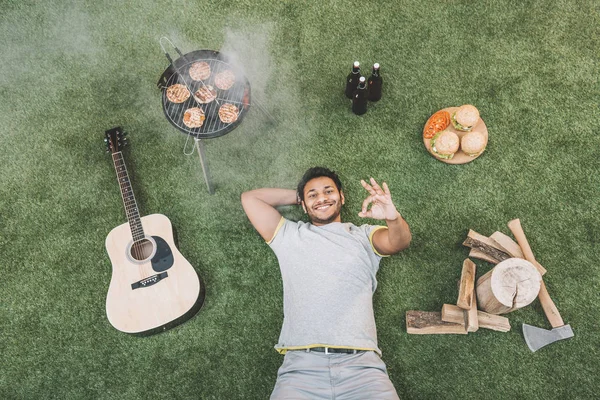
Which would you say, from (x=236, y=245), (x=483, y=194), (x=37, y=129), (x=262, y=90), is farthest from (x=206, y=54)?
(x=483, y=194)

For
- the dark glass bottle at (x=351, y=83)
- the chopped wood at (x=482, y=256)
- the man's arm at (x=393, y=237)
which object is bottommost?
the chopped wood at (x=482, y=256)

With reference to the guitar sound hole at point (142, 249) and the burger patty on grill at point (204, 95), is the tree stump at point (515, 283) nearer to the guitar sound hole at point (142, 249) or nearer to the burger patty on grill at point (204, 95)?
the burger patty on grill at point (204, 95)

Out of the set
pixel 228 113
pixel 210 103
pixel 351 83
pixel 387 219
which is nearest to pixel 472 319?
pixel 387 219

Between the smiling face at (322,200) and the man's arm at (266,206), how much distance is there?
8.5 inches

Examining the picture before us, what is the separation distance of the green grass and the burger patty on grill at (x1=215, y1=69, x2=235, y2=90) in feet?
2.27

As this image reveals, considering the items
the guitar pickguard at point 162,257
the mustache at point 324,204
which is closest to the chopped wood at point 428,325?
the mustache at point 324,204

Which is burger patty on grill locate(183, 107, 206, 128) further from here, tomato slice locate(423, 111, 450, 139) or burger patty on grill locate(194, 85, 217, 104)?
tomato slice locate(423, 111, 450, 139)

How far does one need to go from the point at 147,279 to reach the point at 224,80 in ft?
5.07

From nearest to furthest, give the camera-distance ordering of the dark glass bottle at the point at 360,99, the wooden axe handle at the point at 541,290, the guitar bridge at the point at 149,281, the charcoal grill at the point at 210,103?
the charcoal grill at the point at 210,103 → the guitar bridge at the point at 149,281 → the wooden axe handle at the point at 541,290 → the dark glass bottle at the point at 360,99

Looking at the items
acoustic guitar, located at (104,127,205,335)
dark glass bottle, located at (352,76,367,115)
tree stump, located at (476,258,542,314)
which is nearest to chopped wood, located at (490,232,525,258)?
tree stump, located at (476,258,542,314)

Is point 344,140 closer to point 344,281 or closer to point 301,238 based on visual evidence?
point 301,238

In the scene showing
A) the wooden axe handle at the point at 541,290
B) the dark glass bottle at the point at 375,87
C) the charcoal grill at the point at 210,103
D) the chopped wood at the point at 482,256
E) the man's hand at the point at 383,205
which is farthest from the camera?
the dark glass bottle at the point at 375,87

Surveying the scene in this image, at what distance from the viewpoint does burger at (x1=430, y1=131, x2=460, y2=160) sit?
3.17 metres

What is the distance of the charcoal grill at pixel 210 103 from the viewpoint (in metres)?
2.78
